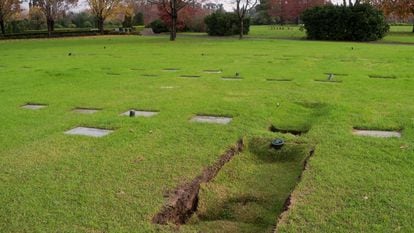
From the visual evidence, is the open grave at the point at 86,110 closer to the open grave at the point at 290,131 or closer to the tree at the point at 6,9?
the open grave at the point at 290,131

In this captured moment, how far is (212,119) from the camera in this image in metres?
6.38

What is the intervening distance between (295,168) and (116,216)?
6.41 feet

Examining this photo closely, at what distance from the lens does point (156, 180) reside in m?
Result: 4.03

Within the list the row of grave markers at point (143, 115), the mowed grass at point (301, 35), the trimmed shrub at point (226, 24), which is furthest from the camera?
the trimmed shrub at point (226, 24)

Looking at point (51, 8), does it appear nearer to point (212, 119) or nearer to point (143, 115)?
point (143, 115)

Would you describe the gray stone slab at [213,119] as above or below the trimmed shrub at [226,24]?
below

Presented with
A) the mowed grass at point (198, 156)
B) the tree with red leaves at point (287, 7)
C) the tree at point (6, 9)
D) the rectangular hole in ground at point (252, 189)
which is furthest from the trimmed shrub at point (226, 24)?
the rectangular hole in ground at point (252, 189)

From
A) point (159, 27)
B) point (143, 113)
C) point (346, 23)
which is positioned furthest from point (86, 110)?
point (159, 27)

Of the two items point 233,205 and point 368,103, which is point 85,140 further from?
point 368,103

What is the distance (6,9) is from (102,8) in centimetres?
883

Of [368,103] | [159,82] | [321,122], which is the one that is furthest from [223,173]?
[159,82]

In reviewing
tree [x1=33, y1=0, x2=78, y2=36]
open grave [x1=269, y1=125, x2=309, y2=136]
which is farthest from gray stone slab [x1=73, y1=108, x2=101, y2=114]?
tree [x1=33, y1=0, x2=78, y2=36]

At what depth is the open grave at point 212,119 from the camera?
6.18 m

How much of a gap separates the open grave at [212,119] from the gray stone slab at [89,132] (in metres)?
1.29
